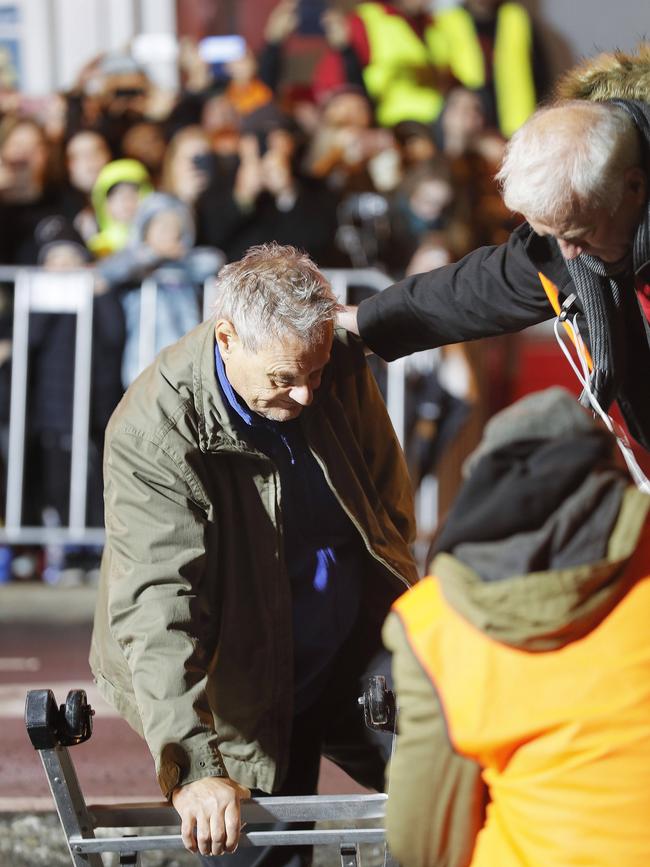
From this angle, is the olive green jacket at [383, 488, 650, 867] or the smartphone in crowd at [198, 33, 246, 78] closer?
the olive green jacket at [383, 488, 650, 867]

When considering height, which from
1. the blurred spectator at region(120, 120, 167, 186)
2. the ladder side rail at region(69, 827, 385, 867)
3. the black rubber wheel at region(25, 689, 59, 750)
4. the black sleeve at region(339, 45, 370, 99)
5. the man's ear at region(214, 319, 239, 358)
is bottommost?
the ladder side rail at region(69, 827, 385, 867)

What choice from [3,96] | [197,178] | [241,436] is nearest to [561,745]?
[241,436]

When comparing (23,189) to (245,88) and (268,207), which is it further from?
(245,88)

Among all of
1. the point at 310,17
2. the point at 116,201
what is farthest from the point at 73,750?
the point at 310,17

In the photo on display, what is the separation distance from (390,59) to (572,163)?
5.67 m

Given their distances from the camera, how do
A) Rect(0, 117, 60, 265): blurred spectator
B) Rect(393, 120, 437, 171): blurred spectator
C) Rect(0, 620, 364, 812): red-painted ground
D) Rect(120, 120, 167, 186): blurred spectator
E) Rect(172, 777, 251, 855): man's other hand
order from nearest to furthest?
Rect(172, 777, 251, 855): man's other hand
Rect(0, 620, 364, 812): red-painted ground
Rect(0, 117, 60, 265): blurred spectator
Rect(120, 120, 167, 186): blurred spectator
Rect(393, 120, 437, 171): blurred spectator

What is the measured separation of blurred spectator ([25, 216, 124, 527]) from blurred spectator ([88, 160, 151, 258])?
0.20 m

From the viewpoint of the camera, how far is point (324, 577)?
106 inches

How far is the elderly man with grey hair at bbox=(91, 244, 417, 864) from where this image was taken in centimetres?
238

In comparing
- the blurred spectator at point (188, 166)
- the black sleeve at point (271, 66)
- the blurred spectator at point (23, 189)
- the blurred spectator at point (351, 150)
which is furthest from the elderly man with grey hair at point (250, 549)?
the black sleeve at point (271, 66)

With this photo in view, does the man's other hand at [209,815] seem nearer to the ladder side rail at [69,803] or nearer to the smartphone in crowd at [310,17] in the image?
the ladder side rail at [69,803]

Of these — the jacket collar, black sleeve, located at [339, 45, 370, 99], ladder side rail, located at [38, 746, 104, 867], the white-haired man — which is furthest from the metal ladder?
black sleeve, located at [339, 45, 370, 99]

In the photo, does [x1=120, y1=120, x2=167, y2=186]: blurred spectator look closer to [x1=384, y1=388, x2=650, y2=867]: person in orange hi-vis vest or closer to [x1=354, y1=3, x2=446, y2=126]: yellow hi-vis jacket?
[x1=354, y1=3, x2=446, y2=126]: yellow hi-vis jacket

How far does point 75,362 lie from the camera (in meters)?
5.90
